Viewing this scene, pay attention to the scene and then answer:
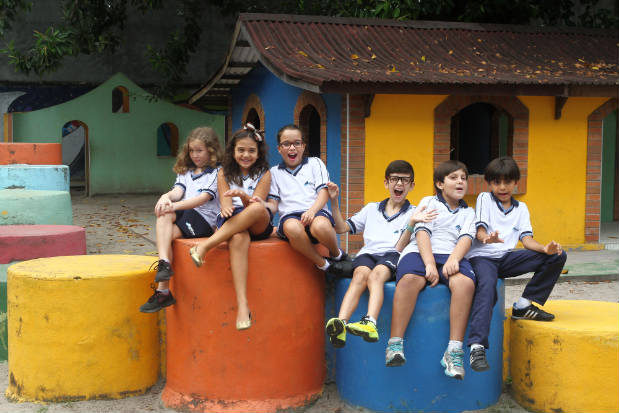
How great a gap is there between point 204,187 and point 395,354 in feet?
5.98

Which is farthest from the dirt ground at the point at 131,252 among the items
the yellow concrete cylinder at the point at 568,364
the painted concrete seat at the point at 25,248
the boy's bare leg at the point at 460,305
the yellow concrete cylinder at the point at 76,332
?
the boy's bare leg at the point at 460,305

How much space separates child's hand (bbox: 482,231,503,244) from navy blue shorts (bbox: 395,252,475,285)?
0.17 metres

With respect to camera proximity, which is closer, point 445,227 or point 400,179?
point 445,227

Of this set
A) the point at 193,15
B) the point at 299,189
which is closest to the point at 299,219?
the point at 299,189

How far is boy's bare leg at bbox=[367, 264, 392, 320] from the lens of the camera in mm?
4438

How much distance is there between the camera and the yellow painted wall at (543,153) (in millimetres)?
11289

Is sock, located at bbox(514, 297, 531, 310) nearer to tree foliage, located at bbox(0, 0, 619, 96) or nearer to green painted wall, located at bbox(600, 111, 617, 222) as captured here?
tree foliage, located at bbox(0, 0, 619, 96)

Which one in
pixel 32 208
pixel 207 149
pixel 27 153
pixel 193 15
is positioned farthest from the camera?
pixel 193 15

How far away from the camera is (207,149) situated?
5.50m

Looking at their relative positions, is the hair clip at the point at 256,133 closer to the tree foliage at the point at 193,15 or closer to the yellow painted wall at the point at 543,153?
the yellow painted wall at the point at 543,153

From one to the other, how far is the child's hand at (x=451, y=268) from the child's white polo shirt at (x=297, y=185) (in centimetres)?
96

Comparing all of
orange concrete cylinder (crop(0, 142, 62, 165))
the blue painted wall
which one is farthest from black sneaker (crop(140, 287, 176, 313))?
orange concrete cylinder (crop(0, 142, 62, 165))

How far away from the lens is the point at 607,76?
11.5 meters

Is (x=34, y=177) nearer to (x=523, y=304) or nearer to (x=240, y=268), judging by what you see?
(x=240, y=268)
